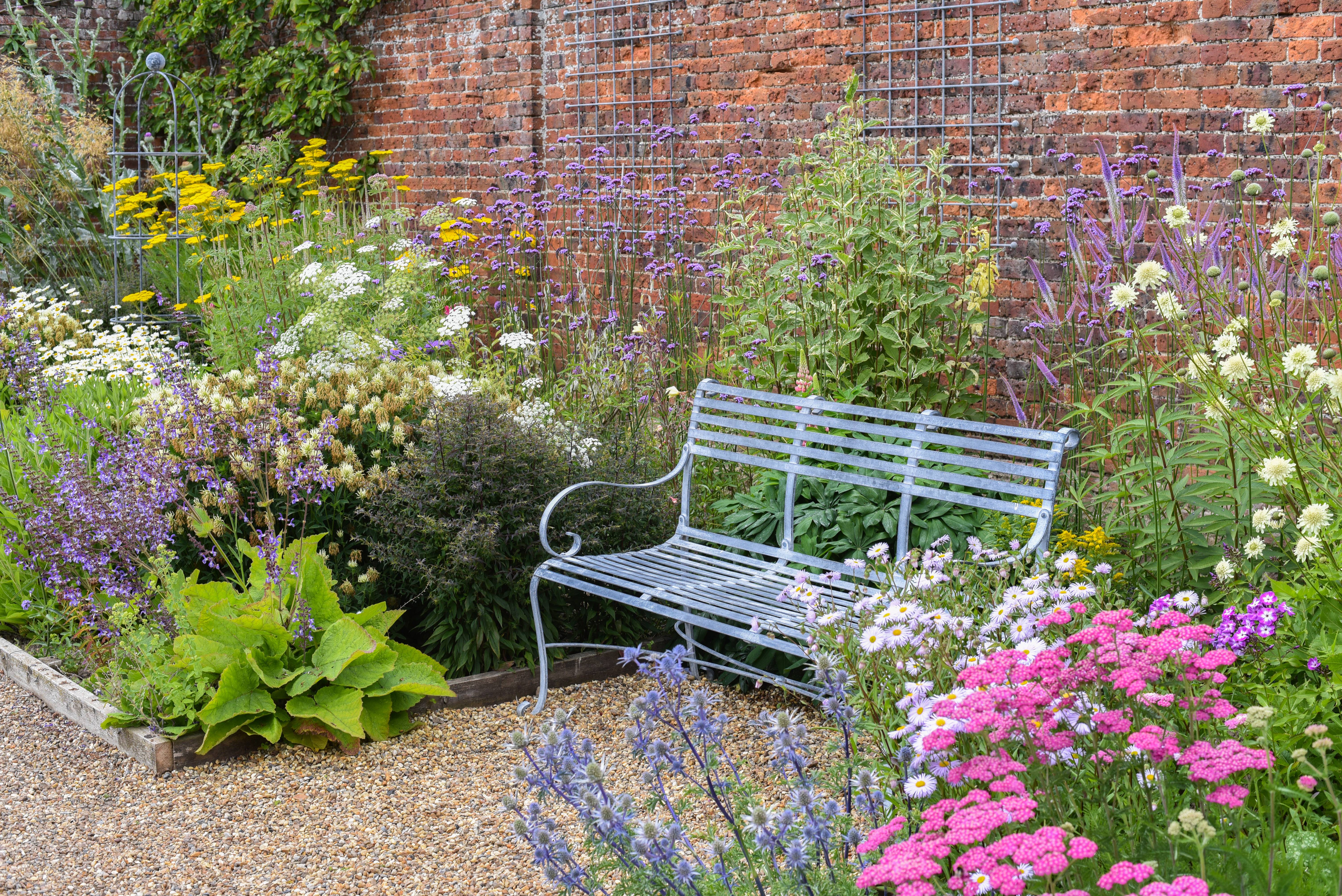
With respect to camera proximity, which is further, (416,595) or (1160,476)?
(416,595)

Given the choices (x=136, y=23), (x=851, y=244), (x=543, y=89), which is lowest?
(x=851, y=244)

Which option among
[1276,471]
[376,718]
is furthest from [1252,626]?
[376,718]

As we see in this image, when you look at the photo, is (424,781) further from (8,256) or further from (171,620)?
(8,256)

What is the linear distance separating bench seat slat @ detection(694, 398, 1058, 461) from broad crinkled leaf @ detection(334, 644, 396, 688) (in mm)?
1376

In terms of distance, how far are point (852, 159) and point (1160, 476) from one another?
6.00ft

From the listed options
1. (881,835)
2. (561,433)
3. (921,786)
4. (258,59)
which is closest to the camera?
(881,835)

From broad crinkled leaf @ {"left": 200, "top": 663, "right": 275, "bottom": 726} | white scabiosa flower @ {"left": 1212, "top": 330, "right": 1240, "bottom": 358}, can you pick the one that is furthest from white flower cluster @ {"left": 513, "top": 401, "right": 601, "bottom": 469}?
white scabiosa flower @ {"left": 1212, "top": 330, "right": 1240, "bottom": 358}

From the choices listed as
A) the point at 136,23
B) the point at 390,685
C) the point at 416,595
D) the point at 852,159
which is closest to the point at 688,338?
the point at 852,159

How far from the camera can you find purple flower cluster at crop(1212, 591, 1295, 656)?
217 centimetres

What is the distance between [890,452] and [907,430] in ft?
0.27

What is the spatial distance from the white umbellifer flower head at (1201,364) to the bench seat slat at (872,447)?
58 cm

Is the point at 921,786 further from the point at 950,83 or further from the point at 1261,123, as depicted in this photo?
the point at 950,83

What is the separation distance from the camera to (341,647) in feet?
11.5

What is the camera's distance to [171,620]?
377 cm
